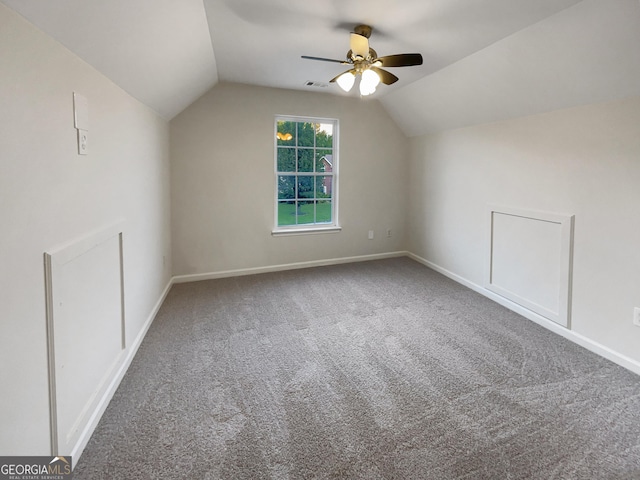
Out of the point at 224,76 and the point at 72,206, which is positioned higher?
the point at 224,76

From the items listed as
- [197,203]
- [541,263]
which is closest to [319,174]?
[197,203]

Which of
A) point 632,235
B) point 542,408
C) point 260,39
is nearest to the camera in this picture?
point 542,408

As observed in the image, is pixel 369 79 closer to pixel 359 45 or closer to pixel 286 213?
pixel 359 45

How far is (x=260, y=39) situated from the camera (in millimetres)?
2822

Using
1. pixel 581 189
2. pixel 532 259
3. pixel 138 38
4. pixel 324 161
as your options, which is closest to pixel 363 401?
pixel 532 259

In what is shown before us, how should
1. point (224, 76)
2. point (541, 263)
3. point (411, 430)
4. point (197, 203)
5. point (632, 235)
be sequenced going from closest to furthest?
point (411, 430), point (632, 235), point (541, 263), point (224, 76), point (197, 203)

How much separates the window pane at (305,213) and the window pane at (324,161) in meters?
0.50

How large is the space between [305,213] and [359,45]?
2593mm

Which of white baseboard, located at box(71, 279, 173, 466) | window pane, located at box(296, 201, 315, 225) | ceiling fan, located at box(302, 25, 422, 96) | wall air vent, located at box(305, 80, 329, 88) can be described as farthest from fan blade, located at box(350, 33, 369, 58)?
white baseboard, located at box(71, 279, 173, 466)

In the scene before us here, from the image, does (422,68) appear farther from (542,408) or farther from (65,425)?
(65,425)

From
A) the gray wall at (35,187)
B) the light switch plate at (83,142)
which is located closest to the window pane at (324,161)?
the gray wall at (35,187)

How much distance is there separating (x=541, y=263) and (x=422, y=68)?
2161 millimetres

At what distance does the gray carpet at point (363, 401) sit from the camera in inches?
62.6

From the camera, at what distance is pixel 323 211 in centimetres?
493
